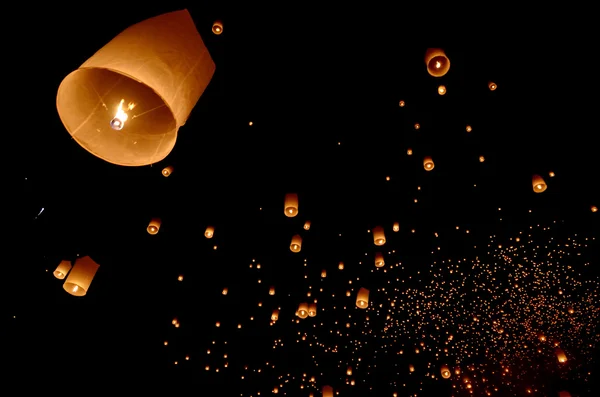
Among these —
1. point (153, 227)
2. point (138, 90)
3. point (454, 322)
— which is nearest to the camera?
point (138, 90)

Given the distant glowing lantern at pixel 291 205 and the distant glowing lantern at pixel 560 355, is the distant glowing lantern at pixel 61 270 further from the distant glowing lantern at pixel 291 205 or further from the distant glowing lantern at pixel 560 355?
the distant glowing lantern at pixel 560 355

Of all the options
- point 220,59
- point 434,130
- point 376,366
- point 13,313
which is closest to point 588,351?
point 376,366

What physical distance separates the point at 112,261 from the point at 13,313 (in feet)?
3.69

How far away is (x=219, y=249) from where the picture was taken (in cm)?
480

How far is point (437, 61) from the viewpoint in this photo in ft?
6.90

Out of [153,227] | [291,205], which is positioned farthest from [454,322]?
[153,227]

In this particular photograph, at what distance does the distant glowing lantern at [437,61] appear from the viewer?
2039 millimetres

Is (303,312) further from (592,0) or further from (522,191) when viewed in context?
(592,0)

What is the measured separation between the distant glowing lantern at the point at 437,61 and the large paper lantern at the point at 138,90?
Result: 121 cm

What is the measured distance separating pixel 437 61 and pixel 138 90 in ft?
5.17

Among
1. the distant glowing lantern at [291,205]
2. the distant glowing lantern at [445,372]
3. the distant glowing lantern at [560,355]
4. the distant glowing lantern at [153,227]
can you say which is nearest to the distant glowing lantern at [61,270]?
the distant glowing lantern at [153,227]

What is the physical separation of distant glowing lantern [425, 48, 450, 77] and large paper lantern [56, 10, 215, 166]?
121 centimetres

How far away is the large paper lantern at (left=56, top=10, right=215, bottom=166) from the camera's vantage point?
4.24 ft

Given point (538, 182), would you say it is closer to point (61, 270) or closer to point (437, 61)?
point (437, 61)
